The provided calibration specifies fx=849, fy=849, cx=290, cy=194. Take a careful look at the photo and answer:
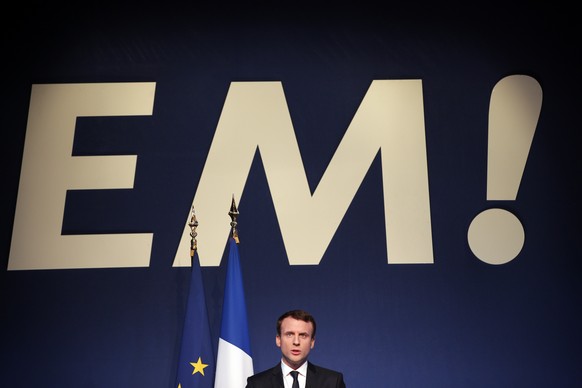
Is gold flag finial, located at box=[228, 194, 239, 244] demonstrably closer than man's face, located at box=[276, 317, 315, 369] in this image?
No

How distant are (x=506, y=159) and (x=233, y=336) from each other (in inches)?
87.0

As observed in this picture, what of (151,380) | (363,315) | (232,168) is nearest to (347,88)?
(232,168)

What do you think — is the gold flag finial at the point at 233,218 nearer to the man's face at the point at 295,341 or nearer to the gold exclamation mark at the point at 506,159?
the man's face at the point at 295,341

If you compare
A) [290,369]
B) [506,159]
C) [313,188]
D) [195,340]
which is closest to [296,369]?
[290,369]

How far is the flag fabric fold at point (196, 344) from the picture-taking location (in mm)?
5090

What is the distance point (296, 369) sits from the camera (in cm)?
380

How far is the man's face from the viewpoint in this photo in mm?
3768

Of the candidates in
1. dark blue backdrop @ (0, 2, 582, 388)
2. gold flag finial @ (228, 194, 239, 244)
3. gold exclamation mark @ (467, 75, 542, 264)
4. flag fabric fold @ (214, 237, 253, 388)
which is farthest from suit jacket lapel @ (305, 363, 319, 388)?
gold exclamation mark @ (467, 75, 542, 264)

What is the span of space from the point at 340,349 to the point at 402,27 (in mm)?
2262

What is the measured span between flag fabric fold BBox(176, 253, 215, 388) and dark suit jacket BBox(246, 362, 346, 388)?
1385 millimetres

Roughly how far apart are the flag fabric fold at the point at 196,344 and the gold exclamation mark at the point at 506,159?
1.85m

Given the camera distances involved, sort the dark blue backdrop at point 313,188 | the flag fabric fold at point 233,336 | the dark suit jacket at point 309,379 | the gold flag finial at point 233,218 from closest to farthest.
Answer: the dark suit jacket at point 309,379 → the flag fabric fold at point 233,336 → the gold flag finial at point 233,218 → the dark blue backdrop at point 313,188

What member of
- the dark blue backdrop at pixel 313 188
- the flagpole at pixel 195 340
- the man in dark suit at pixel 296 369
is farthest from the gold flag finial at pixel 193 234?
the man in dark suit at pixel 296 369

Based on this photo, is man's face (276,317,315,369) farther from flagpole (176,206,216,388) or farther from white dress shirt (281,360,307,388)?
flagpole (176,206,216,388)
